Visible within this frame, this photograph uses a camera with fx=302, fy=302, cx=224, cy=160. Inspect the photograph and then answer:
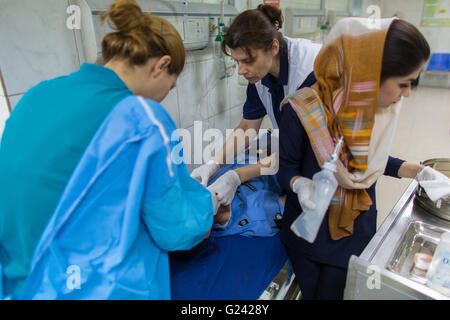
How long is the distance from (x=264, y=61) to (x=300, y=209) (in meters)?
0.71

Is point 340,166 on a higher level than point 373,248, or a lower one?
higher

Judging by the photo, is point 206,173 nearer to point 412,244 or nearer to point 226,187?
point 226,187

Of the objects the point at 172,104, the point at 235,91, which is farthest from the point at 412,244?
the point at 235,91

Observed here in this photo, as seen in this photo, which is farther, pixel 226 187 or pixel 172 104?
pixel 172 104

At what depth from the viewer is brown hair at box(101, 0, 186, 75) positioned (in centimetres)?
88

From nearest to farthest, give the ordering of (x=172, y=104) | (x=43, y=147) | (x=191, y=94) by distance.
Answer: (x=43, y=147) < (x=172, y=104) < (x=191, y=94)

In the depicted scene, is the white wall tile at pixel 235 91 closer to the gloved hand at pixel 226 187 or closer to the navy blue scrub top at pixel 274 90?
the navy blue scrub top at pixel 274 90

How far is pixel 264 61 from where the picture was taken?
1.43 m

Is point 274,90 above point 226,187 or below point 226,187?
above

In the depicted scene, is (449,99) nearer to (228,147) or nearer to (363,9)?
(363,9)

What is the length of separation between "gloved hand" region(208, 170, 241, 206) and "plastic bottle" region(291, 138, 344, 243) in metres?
0.54
